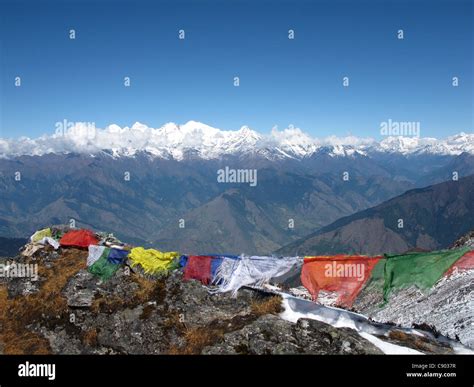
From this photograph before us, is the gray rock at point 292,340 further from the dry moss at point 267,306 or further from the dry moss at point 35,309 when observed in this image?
the dry moss at point 35,309

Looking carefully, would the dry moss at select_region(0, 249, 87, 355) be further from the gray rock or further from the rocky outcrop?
the gray rock

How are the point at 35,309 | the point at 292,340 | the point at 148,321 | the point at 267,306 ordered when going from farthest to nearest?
the point at 35,309 → the point at 148,321 → the point at 267,306 → the point at 292,340

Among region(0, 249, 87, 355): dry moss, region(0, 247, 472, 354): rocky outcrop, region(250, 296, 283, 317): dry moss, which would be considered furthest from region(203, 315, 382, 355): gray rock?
region(0, 249, 87, 355): dry moss

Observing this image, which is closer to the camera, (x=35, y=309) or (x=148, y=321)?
(x=148, y=321)

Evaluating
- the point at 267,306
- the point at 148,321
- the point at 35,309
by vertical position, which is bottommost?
the point at 148,321

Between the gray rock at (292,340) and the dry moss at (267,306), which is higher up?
the dry moss at (267,306)

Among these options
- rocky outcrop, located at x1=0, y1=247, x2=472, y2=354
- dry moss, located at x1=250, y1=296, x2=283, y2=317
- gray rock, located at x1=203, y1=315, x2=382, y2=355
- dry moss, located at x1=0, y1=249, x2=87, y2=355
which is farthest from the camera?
dry moss, located at x1=0, y1=249, x2=87, y2=355

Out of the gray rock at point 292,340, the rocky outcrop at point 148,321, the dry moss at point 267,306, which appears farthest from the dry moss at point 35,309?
the dry moss at point 267,306

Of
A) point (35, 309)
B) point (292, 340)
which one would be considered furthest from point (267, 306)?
point (35, 309)

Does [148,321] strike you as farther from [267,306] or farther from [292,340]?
[292,340]

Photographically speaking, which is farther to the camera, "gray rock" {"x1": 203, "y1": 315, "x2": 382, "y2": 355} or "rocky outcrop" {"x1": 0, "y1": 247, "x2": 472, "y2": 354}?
"rocky outcrop" {"x1": 0, "y1": 247, "x2": 472, "y2": 354}

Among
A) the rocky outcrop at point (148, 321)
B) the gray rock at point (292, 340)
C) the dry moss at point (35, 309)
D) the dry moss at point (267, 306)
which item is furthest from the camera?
the dry moss at point (35, 309)

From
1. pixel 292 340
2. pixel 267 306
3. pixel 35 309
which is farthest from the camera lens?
pixel 35 309
